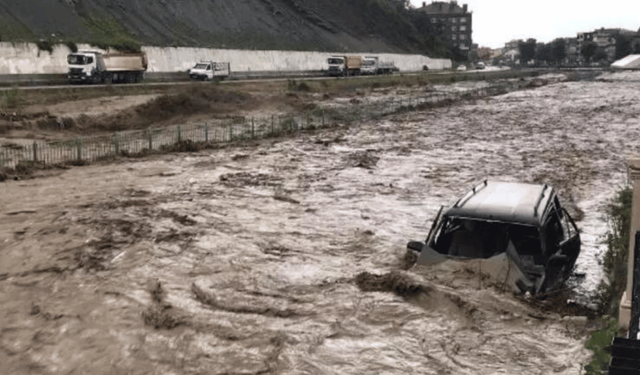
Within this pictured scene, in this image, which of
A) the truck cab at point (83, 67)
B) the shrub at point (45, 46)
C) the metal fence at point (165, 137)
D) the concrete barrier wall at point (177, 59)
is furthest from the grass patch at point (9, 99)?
the shrub at point (45, 46)

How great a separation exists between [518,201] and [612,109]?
45747 mm

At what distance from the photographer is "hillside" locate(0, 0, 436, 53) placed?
56.5 m

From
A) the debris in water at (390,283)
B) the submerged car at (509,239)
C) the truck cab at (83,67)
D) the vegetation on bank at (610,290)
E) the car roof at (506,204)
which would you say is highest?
the truck cab at (83,67)

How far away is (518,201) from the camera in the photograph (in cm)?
1071

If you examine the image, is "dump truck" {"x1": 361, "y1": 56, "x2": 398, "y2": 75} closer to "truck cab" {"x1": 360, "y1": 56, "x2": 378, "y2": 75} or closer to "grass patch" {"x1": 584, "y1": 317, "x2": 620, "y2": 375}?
"truck cab" {"x1": 360, "y1": 56, "x2": 378, "y2": 75}

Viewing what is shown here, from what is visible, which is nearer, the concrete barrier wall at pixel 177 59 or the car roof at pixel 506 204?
the car roof at pixel 506 204

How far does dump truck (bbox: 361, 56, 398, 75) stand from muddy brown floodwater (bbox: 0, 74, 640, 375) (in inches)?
2317

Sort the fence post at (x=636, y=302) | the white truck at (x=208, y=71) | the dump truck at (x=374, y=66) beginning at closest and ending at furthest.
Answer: the fence post at (x=636, y=302)
the white truck at (x=208, y=71)
the dump truck at (x=374, y=66)

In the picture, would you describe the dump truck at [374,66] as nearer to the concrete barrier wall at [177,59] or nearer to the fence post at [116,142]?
the concrete barrier wall at [177,59]

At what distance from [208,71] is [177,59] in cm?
659

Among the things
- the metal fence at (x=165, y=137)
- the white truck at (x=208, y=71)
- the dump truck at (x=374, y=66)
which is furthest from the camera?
the dump truck at (x=374, y=66)

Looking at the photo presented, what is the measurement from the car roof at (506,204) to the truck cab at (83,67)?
38.3m

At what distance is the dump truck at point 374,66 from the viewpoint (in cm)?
8334

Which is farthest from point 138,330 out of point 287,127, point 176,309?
point 287,127
